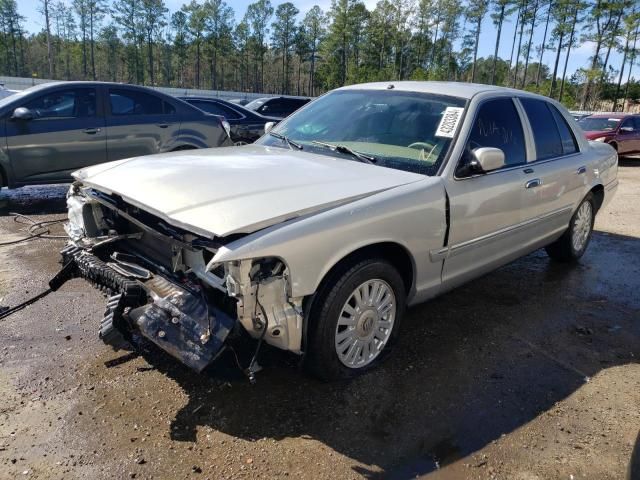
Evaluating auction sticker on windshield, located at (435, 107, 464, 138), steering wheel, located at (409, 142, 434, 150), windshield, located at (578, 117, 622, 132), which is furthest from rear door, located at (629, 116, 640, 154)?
steering wheel, located at (409, 142, 434, 150)

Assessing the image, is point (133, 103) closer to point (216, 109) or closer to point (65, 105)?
point (65, 105)

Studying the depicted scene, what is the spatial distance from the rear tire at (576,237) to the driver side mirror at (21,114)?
6.38 metres

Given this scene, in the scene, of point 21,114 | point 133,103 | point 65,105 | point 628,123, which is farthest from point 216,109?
point 628,123

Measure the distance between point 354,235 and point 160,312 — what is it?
42.0 inches

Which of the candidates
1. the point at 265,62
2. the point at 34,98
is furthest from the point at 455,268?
the point at 265,62

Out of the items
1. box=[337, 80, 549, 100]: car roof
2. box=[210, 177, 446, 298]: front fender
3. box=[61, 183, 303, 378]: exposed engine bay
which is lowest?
box=[61, 183, 303, 378]: exposed engine bay

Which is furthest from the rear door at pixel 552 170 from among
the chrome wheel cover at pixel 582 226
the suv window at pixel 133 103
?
the suv window at pixel 133 103

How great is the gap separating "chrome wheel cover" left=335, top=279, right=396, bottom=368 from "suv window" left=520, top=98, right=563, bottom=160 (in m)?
2.11

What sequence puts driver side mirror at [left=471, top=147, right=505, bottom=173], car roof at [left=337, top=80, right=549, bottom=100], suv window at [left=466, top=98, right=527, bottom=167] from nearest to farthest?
1. driver side mirror at [left=471, top=147, right=505, bottom=173]
2. suv window at [left=466, top=98, right=527, bottom=167]
3. car roof at [left=337, top=80, right=549, bottom=100]

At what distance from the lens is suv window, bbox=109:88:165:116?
7.19m

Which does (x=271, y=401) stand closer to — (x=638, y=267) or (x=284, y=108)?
(x=638, y=267)

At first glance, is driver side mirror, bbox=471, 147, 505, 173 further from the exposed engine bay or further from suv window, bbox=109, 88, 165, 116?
suv window, bbox=109, 88, 165, 116

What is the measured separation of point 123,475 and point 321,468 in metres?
0.88

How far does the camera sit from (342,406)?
279 cm
